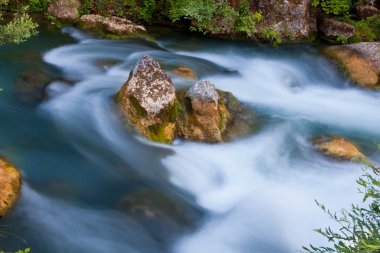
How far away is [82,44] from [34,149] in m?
5.22

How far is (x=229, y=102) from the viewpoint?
8.61m

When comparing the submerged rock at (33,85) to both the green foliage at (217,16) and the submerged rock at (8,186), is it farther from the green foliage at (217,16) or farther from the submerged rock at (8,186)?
the green foliage at (217,16)

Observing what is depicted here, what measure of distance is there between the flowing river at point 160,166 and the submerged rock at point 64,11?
1622 millimetres

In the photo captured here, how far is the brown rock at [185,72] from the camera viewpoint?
31.4 ft

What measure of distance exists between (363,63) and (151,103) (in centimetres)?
657

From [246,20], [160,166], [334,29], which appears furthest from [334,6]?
[160,166]

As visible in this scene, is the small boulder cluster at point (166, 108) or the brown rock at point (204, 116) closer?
the small boulder cluster at point (166, 108)

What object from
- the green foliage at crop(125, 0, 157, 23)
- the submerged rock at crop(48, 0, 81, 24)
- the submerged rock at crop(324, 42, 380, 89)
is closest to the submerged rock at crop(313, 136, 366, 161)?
the submerged rock at crop(324, 42, 380, 89)

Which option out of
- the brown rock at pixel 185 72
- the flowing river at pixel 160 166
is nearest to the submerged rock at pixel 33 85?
the flowing river at pixel 160 166

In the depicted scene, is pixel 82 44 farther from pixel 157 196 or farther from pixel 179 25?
pixel 157 196

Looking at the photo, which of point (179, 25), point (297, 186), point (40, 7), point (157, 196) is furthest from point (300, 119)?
point (40, 7)

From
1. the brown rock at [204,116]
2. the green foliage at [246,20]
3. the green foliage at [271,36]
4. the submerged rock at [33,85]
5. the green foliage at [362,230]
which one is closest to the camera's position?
the green foliage at [362,230]

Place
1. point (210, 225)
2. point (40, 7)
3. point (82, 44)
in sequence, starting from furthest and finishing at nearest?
point (40, 7)
point (82, 44)
point (210, 225)

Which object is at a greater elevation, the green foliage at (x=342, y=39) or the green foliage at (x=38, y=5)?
the green foliage at (x=342, y=39)
